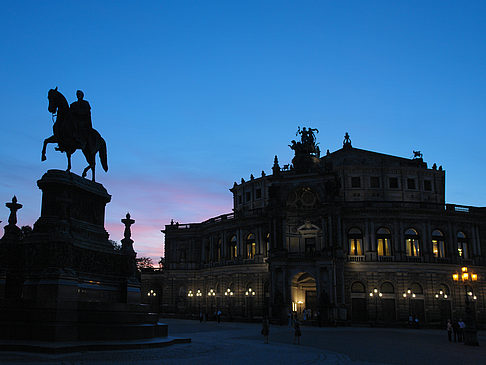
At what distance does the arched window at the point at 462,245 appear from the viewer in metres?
63.0

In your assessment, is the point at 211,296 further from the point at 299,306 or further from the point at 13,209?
the point at 13,209

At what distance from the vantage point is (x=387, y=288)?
60250 mm

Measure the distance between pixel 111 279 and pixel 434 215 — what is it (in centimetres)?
5037

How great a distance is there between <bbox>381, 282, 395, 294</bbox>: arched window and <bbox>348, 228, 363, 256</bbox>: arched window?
4.81 metres

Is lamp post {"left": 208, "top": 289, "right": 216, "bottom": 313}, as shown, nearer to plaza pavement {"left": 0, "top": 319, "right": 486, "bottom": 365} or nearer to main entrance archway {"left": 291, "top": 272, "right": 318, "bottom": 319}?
main entrance archway {"left": 291, "top": 272, "right": 318, "bottom": 319}

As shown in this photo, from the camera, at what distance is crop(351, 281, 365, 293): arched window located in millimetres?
60244

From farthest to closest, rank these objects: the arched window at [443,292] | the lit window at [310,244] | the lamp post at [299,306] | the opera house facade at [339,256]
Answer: the lit window at [310,244] → the lamp post at [299,306] → the arched window at [443,292] → the opera house facade at [339,256]

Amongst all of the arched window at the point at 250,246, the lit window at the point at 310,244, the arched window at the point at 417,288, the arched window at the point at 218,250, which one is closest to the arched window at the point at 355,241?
the lit window at the point at 310,244

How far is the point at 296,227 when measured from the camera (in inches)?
2520

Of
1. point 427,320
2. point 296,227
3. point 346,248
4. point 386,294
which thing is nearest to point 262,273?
point 296,227

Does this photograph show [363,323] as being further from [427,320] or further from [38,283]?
[38,283]

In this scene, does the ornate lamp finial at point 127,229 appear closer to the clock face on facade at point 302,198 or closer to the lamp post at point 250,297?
the clock face on facade at point 302,198

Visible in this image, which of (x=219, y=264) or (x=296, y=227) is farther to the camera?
(x=219, y=264)

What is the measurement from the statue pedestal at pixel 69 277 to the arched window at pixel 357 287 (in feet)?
136
